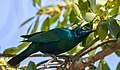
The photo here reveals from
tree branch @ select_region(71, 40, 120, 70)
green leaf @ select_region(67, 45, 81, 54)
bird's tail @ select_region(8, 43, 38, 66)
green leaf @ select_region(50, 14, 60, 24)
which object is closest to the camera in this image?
tree branch @ select_region(71, 40, 120, 70)

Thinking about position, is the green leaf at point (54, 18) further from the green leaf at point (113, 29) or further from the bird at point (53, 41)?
the green leaf at point (113, 29)

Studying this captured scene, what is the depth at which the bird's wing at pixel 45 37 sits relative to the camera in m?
1.23

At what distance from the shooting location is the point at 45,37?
4.09 feet

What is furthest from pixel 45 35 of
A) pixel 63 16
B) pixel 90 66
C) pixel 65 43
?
pixel 63 16

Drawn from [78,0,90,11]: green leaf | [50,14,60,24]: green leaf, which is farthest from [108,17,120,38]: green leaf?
[50,14,60,24]: green leaf

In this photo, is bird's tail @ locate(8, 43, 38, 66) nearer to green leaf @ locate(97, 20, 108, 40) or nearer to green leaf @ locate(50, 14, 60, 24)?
green leaf @ locate(97, 20, 108, 40)

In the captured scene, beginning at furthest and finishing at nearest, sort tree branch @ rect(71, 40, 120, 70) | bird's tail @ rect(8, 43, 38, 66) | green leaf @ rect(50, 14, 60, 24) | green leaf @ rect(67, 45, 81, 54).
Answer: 1. green leaf @ rect(50, 14, 60, 24)
2. green leaf @ rect(67, 45, 81, 54)
3. bird's tail @ rect(8, 43, 38, 66)
4. tree branch @ rect(71, 40, 120, 70)

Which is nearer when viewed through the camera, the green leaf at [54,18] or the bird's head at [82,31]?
the bird's head at [82,31]

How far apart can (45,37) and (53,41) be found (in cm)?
7

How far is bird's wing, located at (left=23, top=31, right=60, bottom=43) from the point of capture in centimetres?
123

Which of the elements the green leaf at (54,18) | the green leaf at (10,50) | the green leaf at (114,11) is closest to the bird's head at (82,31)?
the green leaf at (114,11)

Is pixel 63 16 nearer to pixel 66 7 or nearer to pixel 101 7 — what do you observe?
pixel 66 7

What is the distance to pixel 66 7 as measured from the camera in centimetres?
169

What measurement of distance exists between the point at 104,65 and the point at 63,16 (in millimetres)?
473
